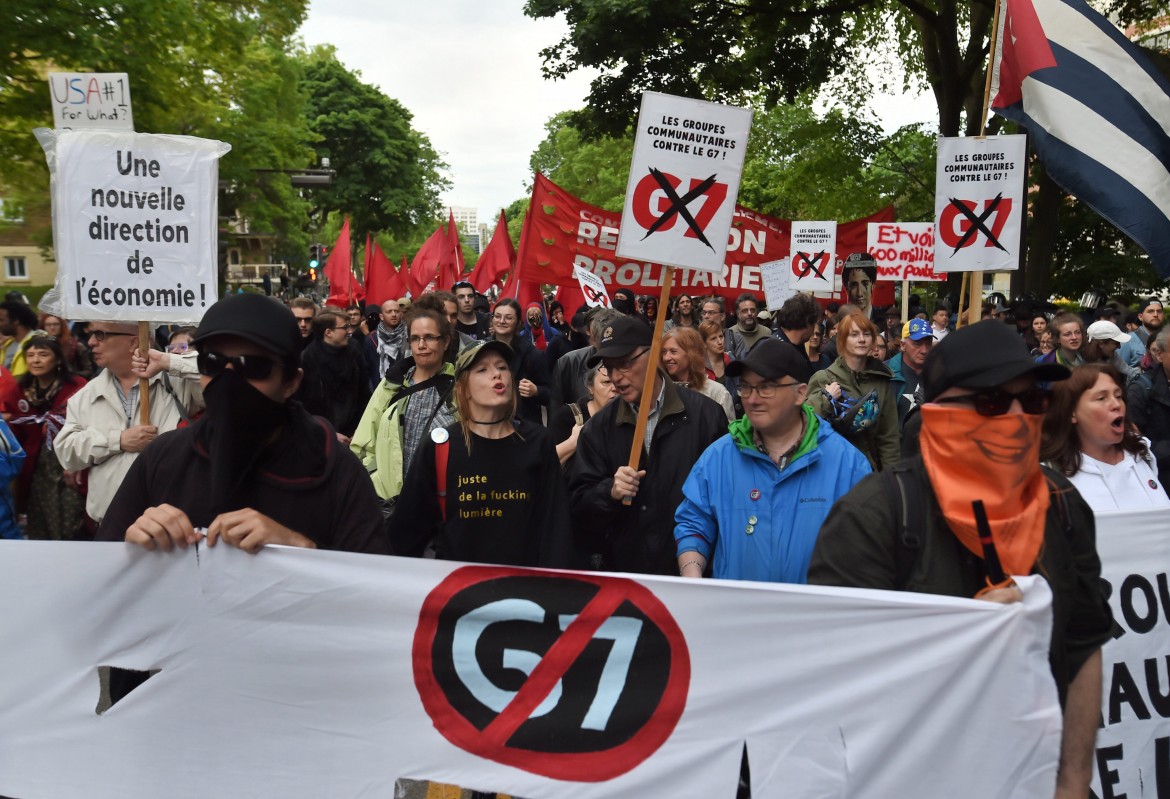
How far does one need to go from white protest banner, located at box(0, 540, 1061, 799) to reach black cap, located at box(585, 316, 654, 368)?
6.82ft

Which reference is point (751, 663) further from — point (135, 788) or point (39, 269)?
point (39, 269)

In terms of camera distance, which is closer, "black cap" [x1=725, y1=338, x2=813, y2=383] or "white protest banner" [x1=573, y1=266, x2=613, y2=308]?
"black cap" [x1=725, y1=338, x2=813, y2=383]

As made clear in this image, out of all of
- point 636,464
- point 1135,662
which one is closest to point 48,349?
point 636,464

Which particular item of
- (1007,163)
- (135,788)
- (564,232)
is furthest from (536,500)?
(564,232)

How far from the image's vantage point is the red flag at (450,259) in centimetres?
1969

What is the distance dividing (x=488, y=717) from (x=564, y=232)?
11438 mm

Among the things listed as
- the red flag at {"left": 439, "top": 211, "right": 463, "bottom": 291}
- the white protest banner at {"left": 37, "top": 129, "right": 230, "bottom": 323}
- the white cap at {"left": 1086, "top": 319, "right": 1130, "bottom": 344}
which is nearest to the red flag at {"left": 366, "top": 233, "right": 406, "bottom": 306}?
the red flag at {"left": 439, "top": 211, "right": 463, "bottom": 291}

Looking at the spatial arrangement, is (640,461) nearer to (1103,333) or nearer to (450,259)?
(1103,333)

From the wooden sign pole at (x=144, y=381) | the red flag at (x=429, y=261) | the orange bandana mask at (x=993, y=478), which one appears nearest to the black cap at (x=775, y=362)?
the orange bandana mask at (x=993, y=478)

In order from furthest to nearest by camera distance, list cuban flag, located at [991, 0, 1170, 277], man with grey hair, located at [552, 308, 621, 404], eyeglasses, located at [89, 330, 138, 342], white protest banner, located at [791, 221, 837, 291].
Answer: white protest banner, located at [791, 221, 837, 291] → man with grey hair, located at [552, 308, 621, 404] → cuban flag, located at [991, 0, 1170, 277] → eyeglasses, located at [89, 330, 138, 342]

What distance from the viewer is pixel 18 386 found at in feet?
21.3

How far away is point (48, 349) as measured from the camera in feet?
21.6

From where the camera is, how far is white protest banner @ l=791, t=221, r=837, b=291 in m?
14.5

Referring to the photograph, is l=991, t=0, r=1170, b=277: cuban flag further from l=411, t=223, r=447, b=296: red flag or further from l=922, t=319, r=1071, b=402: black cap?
l=411, t=223, r=447, b=296: red flag
